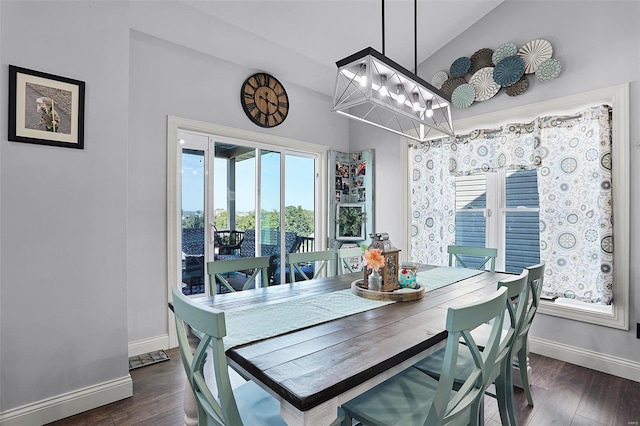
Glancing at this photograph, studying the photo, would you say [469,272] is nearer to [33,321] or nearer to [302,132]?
[302,132]

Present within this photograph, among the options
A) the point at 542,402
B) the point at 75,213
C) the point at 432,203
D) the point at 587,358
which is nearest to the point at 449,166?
the point at 432,203

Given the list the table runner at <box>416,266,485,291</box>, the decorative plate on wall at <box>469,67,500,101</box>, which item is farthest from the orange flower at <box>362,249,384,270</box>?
the decorative plate on wall at <box>469,67,500,101</box>

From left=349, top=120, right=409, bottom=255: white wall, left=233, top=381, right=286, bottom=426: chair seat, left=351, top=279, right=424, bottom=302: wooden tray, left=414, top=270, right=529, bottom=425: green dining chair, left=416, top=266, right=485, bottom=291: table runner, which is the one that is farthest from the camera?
left=349, top=120, right=409, bottom=255: white wall

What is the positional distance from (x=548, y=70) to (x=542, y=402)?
104 inches

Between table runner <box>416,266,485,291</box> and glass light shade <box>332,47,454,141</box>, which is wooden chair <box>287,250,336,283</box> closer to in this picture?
table runner <box>416,266,485,291</box>

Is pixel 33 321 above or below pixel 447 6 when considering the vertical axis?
below

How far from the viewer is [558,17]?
2762mm

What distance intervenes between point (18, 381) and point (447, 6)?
14.2 ft

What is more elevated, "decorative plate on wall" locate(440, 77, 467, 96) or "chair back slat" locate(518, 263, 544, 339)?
"decorative plate on wall" locate(440, 77, 467, 96)

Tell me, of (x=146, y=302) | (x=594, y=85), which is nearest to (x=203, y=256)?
(x=146, y=302)

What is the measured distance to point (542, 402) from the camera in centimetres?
211

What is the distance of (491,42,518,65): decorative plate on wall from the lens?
2994mm

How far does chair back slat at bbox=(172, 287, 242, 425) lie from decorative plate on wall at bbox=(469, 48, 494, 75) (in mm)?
3484

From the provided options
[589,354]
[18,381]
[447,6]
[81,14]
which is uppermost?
[447,6]
